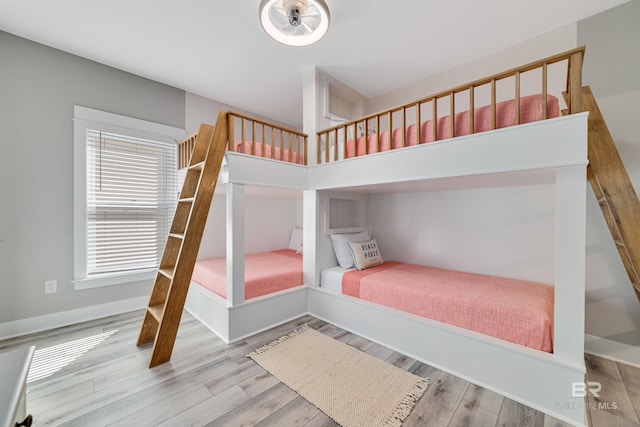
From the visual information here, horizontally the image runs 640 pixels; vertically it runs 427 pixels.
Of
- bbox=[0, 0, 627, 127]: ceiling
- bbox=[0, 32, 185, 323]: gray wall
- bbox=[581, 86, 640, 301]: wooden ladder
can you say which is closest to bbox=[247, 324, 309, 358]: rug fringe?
bbox=[0, 32, 185, 323]: gray wall

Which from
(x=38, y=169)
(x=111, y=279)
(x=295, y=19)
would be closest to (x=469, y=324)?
(x=295, y=19)

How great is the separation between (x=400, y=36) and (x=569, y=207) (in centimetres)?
203

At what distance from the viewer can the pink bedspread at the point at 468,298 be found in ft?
5.23

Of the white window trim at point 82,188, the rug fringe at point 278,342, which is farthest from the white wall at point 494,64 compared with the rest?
the white window trim at point 82,188

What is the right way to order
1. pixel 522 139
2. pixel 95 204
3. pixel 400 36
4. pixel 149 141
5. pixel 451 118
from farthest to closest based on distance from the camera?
pixel 149 141, pixel 95 204, pixel 400 36, pixel 451 118, pixel 522 139

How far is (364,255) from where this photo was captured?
284 cm

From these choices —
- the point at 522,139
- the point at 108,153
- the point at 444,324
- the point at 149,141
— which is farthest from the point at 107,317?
the point at 522,139

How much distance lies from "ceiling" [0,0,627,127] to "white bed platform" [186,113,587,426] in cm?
117

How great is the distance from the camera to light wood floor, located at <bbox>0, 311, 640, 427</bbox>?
140cm

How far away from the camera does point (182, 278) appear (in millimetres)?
1902

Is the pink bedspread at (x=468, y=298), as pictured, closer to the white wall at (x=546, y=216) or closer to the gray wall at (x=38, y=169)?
the white wall at (x=546, y=216)

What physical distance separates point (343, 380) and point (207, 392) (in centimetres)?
90

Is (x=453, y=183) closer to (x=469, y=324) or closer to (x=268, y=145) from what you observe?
(x=469, y=324)

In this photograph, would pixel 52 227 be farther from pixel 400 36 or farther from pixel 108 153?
pixel 400 36
